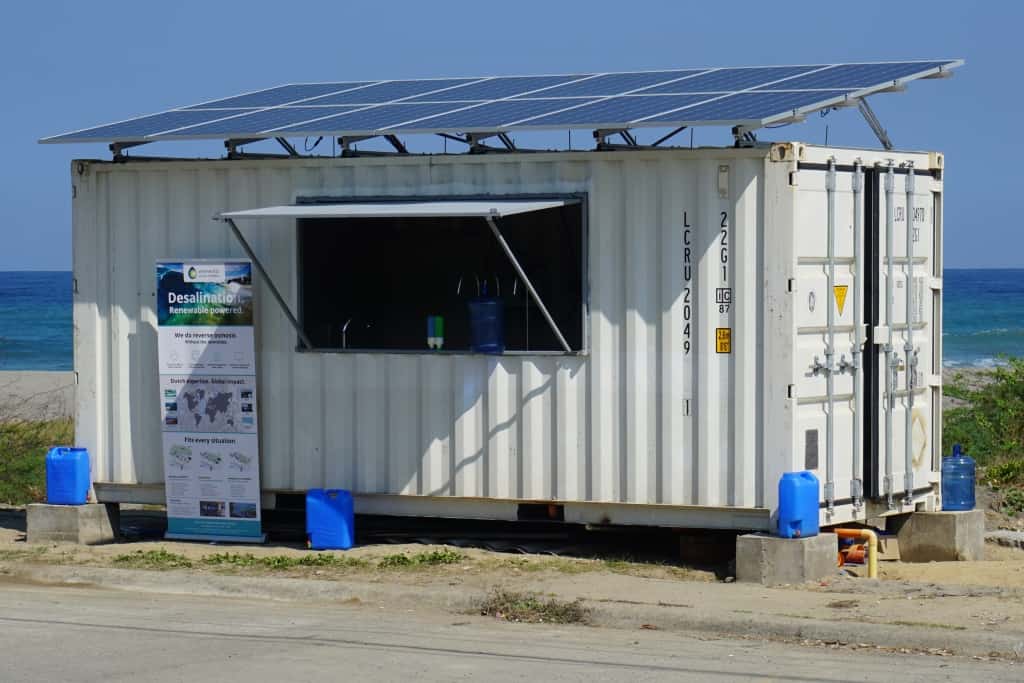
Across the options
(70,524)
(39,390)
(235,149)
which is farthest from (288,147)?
(39,390)

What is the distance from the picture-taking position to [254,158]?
42.4ft

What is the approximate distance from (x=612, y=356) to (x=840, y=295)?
161cm

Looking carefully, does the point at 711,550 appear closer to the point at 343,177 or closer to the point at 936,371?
the point at 936,371

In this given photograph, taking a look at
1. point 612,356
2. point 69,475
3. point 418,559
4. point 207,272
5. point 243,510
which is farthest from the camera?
point 69,475

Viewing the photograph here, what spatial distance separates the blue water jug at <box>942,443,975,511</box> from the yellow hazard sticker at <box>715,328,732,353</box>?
2667 millimetres

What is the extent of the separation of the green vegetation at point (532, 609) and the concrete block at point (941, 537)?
11.4 feet

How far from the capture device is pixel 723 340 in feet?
37.6

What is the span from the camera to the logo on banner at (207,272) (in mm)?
12789

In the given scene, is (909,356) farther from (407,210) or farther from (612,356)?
(407,210)

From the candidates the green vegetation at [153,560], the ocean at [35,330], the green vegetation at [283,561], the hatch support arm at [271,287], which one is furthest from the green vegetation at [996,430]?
the ocean at [35,330]

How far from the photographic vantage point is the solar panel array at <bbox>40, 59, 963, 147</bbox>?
11273 mm

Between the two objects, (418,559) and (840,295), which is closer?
(840,295)

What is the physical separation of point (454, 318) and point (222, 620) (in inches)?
193

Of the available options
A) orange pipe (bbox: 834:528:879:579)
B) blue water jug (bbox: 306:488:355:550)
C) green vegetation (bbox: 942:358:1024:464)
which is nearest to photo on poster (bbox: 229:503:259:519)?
blue water jug (bbox: 306:488:355:550)
